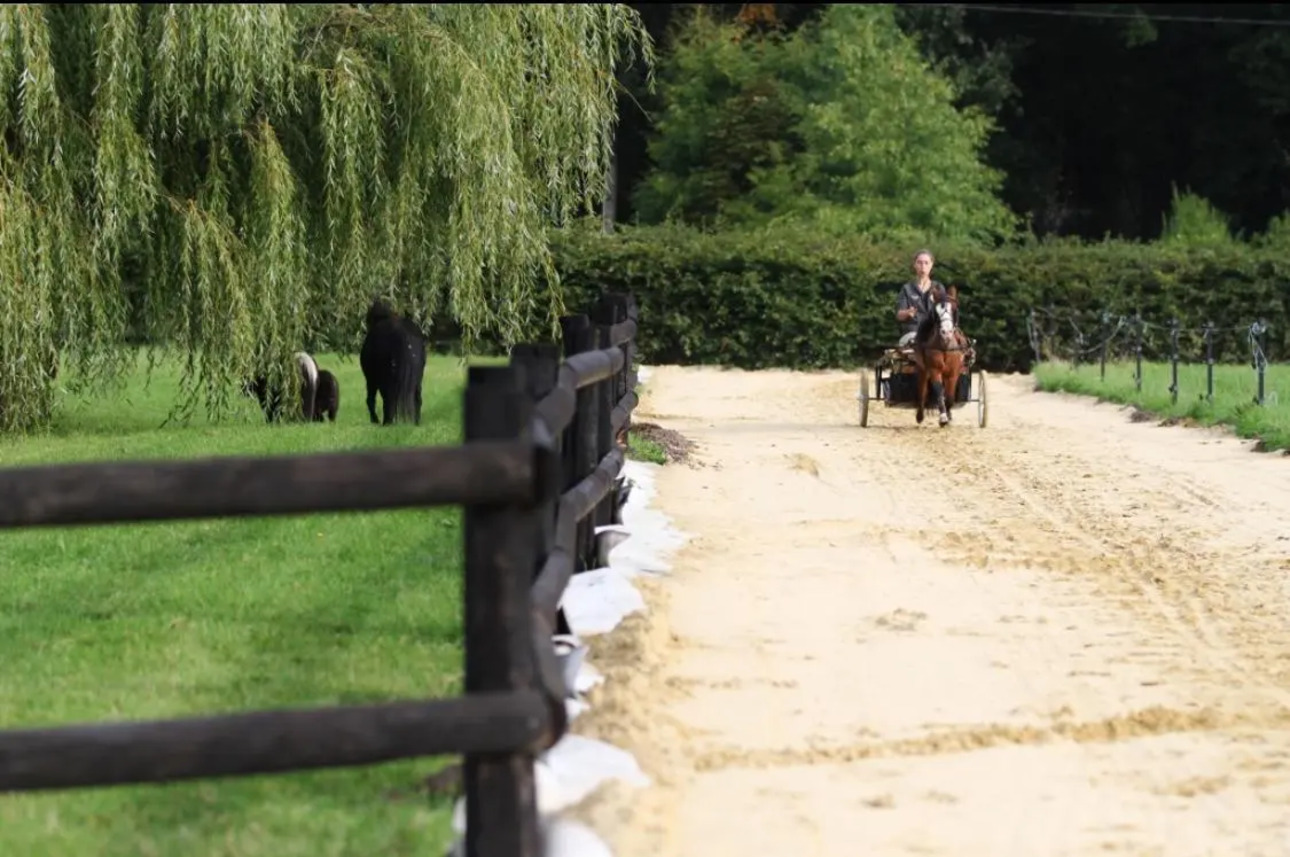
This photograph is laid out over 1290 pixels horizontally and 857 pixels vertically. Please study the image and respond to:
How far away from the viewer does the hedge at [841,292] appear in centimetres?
3803

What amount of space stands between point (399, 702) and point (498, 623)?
0.96 feet

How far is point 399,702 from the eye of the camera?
4637mm

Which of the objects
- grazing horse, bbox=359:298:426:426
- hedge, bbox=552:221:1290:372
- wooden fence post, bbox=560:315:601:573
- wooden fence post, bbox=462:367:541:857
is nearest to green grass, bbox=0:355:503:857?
wooden fence post, bbox=462:367:541:857

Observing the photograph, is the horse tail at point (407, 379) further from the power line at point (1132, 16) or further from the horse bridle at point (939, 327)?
the power line at point (1132, 16)

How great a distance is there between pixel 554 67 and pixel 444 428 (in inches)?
170

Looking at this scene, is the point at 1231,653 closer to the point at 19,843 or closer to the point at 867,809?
the point at 867,809

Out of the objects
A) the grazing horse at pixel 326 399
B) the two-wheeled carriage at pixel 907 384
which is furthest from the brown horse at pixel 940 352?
the grazing horse at pixel 326 399

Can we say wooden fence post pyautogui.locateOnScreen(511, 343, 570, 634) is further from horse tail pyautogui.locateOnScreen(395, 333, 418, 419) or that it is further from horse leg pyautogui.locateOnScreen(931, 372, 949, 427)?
horse leg pyautogui.locateOnScreen(931, 372, 949, 427)

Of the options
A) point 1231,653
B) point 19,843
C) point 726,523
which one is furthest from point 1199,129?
point 19,843

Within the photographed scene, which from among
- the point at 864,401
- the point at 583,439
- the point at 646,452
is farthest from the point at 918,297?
the point at 583,439

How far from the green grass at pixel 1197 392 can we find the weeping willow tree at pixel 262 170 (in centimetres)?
684

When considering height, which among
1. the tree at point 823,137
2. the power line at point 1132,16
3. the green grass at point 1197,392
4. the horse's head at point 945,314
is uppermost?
the power line at point 1132,16

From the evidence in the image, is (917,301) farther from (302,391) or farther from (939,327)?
(302,391)

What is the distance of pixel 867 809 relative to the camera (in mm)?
5828
